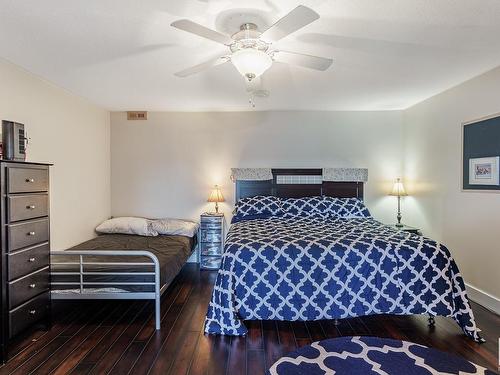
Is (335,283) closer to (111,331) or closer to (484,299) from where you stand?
(484,299)

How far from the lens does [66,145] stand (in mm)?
3408

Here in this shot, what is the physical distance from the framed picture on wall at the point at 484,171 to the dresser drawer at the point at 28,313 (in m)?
4.15

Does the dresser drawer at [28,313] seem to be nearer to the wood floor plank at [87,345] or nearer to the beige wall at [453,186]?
the wood floor plank at [87,345]

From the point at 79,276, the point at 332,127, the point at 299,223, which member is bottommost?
the point at 79,276

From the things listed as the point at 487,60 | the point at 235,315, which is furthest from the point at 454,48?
the point at 235,315

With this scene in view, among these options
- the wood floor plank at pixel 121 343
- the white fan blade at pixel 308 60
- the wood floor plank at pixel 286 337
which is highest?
the white fan blade at pixel 308 60

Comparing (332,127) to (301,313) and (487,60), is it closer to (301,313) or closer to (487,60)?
(487,60)

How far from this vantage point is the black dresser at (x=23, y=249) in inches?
76.8

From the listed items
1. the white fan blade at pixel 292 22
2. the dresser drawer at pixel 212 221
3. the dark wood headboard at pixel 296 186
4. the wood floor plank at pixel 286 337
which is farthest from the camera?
the dark wood headboard at pixel 296 186

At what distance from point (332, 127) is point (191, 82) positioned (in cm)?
233

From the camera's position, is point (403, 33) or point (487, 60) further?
point (487, 60)

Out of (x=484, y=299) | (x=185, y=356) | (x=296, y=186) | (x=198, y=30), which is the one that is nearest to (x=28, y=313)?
(x=185, y=356)

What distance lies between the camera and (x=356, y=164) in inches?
174

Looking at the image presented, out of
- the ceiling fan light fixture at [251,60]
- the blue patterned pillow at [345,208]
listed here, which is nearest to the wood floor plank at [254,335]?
the blue patterned pillow at [345,208]
